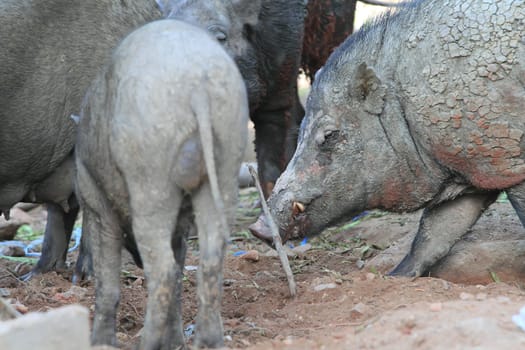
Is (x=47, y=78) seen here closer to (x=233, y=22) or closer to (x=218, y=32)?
(x=218, y=32)

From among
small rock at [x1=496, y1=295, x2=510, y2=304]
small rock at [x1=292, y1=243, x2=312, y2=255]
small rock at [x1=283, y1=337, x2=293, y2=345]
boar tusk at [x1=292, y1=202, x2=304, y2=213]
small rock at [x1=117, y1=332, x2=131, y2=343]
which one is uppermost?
boar tusk at [x1=292, y1=202, x2=304, y2=213]

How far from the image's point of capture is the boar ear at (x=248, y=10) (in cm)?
761

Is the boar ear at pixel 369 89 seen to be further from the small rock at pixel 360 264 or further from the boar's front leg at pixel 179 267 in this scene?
the boar's front leg at pixel 179 267

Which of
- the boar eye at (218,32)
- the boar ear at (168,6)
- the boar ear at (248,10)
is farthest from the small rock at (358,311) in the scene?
the boar ear at (248,10)

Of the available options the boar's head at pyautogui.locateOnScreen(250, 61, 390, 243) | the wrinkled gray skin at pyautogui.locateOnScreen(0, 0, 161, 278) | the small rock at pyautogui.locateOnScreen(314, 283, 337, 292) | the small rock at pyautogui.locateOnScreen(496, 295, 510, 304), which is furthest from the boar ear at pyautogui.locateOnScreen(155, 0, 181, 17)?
the small rock at pyautogui.locateOnScreen(496, 295, 510, 304)

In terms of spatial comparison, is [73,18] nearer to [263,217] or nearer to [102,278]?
[263,217]

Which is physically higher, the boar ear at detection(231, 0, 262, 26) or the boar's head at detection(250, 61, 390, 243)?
the boar ear at detection(231, 0, 262, 26)

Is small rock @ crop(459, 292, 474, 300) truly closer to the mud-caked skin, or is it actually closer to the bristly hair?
the bristly hair

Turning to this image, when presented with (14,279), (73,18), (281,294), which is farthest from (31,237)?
(281,294)

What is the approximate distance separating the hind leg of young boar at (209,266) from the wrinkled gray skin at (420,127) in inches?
69.3

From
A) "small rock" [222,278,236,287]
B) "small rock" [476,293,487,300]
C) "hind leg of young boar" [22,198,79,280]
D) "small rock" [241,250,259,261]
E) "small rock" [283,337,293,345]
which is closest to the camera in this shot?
"small rock" [283,337,293,345]

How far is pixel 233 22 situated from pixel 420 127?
2.49 meters

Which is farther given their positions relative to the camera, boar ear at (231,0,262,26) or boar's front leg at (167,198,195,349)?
boar ear at (231,0,262,26)

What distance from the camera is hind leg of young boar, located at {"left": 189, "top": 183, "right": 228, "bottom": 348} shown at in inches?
157
